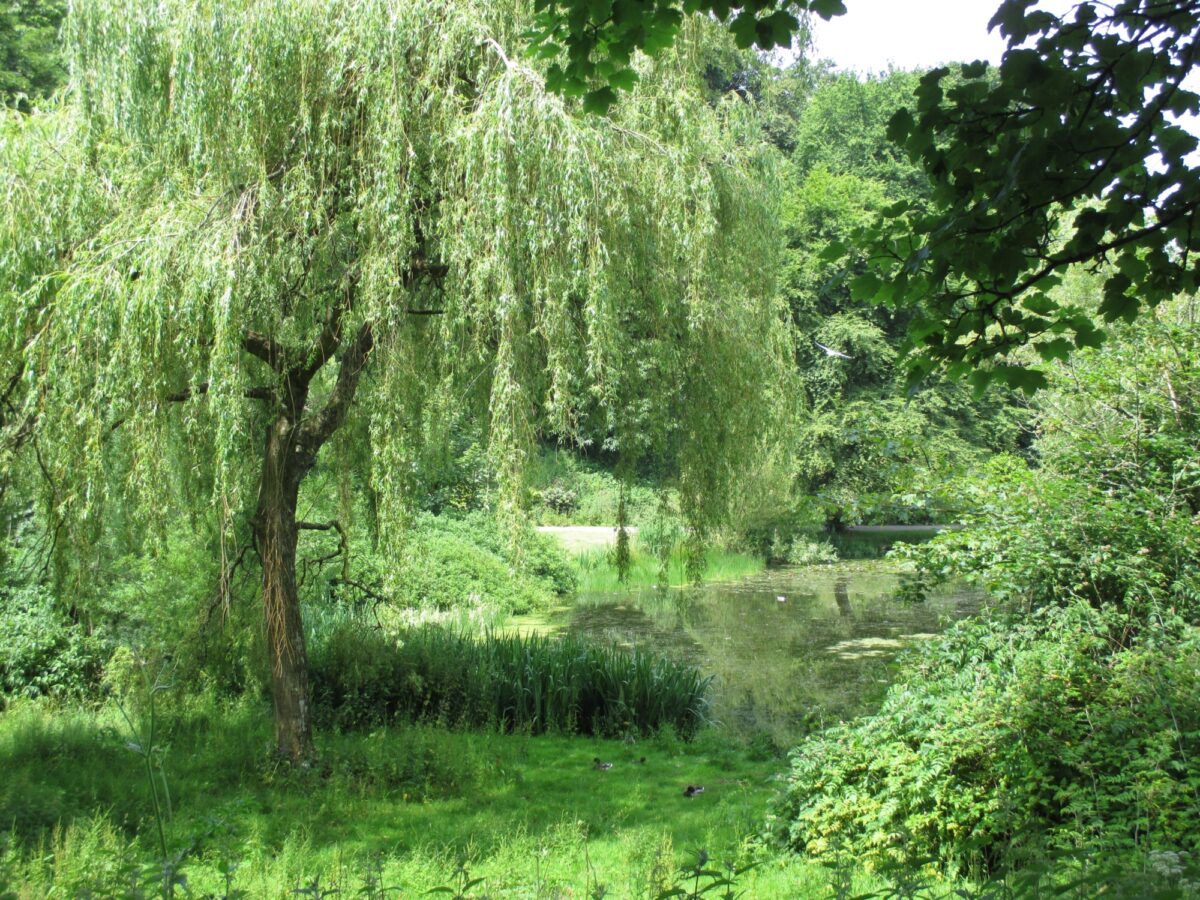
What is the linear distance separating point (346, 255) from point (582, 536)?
14.2m

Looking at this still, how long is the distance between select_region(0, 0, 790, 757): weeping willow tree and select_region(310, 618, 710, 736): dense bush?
5.85ft

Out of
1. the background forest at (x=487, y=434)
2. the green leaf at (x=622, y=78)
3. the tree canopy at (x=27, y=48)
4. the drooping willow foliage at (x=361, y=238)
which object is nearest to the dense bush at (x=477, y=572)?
the background forest at (x=487, y=434)

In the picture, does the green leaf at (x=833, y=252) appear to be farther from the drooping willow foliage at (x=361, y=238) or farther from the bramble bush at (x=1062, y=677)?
the bramble bush at (x=1062, y=677)

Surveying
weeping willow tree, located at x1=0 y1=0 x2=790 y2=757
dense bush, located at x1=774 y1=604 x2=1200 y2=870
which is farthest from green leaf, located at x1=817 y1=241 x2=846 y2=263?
dense bush, located at x1=774 y1=604 x2=1200 y2=870

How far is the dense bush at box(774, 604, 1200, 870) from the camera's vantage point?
4.14 metres

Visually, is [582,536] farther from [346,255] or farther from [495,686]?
[346,255]

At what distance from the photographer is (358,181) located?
229 inches

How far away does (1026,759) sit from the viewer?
4.57 meters

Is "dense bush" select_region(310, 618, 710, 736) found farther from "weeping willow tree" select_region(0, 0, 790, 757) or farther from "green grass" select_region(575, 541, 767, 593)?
"green grass" select_region(575, 541, 767, 593)

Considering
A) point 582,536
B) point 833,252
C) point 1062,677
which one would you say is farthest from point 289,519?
point 582,536

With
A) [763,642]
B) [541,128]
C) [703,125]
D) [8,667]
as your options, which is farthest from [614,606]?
[541,128]

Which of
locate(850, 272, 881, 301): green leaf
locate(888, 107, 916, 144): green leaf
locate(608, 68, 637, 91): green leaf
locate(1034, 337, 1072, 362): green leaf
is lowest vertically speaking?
locate(1034, 337, 1072, 362): green leaf

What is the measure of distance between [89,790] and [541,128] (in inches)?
189

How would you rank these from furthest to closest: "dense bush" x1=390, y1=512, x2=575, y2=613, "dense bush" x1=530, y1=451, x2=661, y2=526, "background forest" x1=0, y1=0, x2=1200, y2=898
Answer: "dense bush" x1=530, y1=451, x2=661, y2=526
"dense bush" x1=390, y1=512, x2=575, y2=613
"background forest" x1=0, y1=0, x2=1200, y2=898
